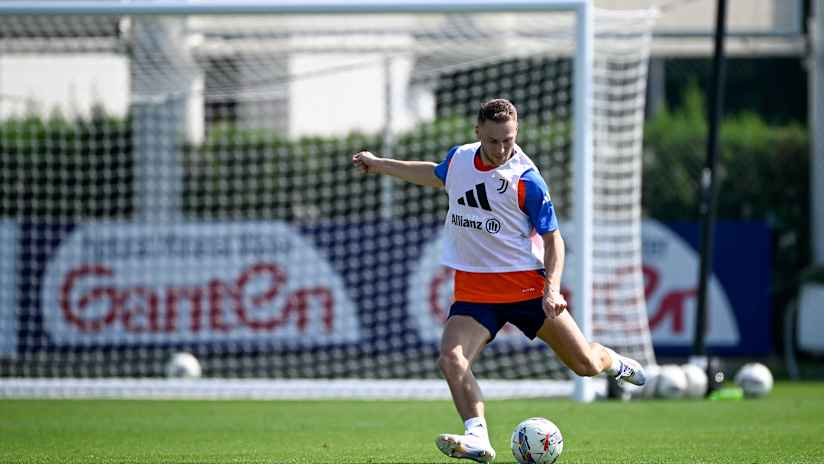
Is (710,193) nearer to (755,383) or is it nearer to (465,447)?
(755,383)

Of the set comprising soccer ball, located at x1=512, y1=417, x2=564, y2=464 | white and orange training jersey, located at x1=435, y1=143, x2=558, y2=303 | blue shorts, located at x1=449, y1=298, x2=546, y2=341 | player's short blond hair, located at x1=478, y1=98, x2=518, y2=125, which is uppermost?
player's short blond hair, located at x1=478, y1=98, x2=518, y2=125

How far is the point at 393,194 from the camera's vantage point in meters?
16.8

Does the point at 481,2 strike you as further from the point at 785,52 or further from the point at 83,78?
the point at 785,52

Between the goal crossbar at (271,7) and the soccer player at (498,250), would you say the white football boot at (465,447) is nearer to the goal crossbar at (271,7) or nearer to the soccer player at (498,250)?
the soccer player at (498,250)

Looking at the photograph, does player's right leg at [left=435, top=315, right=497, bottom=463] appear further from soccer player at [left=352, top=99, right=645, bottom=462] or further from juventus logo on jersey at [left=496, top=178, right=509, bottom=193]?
juventus logo on jersey at [left=496, top=178, right=509, bottom=193]

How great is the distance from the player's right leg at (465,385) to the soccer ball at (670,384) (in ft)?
17.5

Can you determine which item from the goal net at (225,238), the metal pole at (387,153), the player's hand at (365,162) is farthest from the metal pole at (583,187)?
the player's hand at (365,162)

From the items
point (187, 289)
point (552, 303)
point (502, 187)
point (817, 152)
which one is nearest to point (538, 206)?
point (502, 187)

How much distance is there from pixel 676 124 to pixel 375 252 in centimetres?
681

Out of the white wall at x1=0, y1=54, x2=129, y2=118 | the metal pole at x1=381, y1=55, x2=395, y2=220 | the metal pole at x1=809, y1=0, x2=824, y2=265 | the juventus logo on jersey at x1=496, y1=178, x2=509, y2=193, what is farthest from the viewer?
the white wall at x1=0, y1=54, x2=129, y2=118

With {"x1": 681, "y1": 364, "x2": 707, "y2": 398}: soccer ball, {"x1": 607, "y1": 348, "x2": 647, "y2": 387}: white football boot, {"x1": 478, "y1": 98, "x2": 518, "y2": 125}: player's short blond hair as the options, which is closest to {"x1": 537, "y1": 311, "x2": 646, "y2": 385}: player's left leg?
{"x1": 607, "y1": 348, "x2": 647, "y2": 387}: white football boot

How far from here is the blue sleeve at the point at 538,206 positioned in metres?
6.65

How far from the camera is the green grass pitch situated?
7.29m

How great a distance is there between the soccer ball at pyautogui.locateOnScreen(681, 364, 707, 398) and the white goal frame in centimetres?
89
